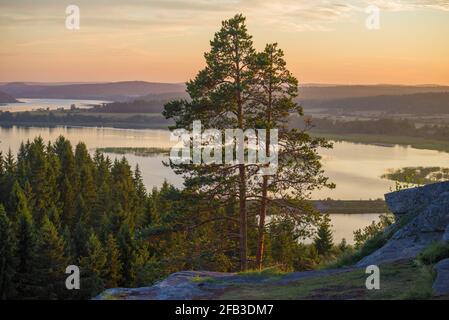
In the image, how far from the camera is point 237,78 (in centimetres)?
2403


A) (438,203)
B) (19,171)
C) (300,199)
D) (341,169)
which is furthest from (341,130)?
(438,203)

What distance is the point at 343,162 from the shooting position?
Answer: 104625mm

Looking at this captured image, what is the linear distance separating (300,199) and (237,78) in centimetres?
594

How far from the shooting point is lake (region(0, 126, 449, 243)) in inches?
2963

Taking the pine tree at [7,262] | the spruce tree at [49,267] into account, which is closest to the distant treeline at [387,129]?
the spruce tree at [49,267]

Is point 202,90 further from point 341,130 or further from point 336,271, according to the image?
point 341,130

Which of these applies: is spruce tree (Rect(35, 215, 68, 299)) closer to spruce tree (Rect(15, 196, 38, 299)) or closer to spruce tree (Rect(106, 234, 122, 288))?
spruce tree (Rect(15, 196, 38, 299))

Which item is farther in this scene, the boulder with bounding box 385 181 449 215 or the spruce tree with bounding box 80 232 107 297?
the spruce tree with bounding box 80 232 107 297

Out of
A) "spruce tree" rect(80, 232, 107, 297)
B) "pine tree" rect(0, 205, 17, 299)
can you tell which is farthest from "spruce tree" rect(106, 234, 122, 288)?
"pine tree" rect(0, 205, 17, 299)

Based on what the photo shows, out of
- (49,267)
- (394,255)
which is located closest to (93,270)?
(49,267)

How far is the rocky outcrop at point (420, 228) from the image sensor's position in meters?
12.3

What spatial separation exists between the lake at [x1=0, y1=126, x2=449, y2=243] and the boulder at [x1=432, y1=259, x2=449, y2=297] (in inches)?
1836

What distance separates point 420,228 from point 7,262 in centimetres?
2583

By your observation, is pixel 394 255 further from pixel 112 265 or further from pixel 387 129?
pixel 387 129
